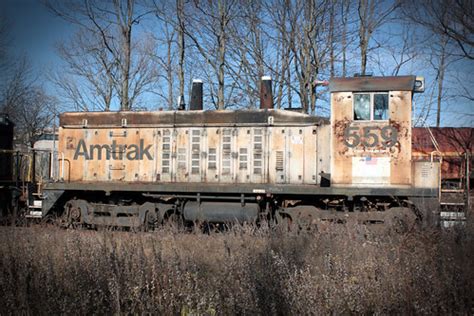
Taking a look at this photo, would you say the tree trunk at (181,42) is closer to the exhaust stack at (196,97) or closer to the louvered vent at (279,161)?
the exhaust stack at (196,97)

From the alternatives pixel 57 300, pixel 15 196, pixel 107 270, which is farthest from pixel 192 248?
pixel 15 196

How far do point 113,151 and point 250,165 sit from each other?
12.0ft

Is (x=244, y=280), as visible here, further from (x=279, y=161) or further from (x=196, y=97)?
(x=196, y=97)

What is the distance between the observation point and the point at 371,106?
9180mm

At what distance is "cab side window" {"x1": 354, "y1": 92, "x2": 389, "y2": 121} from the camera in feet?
30.0

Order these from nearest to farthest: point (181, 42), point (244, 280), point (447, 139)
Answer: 1. point (244, 280)
2. point (447, 139)
3. point (181, 42)

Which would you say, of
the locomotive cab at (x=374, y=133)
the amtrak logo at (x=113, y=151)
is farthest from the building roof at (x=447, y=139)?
the amtrak logo at (x=113, y=151)

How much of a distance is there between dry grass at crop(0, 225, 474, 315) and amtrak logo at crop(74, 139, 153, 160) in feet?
15.5

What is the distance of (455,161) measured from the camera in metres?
16.7

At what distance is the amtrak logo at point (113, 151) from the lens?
10805 mm

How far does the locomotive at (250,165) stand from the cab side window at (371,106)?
2 cm

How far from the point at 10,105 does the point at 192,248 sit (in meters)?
23.9

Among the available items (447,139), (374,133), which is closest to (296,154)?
(374,133)

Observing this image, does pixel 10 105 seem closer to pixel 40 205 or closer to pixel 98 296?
pixel 40 205
